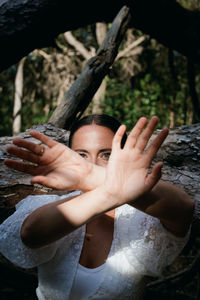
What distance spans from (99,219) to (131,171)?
21.2 inches

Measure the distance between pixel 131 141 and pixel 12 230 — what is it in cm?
71

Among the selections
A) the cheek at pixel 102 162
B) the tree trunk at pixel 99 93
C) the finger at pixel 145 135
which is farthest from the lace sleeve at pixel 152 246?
the tree trunk at pixel 99 93

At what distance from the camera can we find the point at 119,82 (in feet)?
20.8

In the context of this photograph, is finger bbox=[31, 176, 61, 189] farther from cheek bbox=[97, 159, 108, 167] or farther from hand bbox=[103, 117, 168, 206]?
cheek bbox=[97, 159, 108, 167]

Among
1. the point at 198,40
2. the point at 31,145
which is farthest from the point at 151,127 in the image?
the point at 198,40

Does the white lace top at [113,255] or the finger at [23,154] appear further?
the white lace top at [113,255]

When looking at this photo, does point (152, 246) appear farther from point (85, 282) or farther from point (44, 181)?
point (44, 181)

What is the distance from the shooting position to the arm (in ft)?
3.10

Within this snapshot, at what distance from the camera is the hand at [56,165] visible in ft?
3.19

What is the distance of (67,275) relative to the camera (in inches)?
49.1

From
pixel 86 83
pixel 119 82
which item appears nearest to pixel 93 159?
pixel 86 83

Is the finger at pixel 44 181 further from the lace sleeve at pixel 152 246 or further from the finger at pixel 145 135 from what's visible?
the lace sleeve at pixel 152 246

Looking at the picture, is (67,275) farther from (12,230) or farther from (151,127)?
(151,127)

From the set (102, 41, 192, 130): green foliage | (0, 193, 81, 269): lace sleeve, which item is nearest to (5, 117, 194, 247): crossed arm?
(0, 193, 81, 269): lace sleeve
